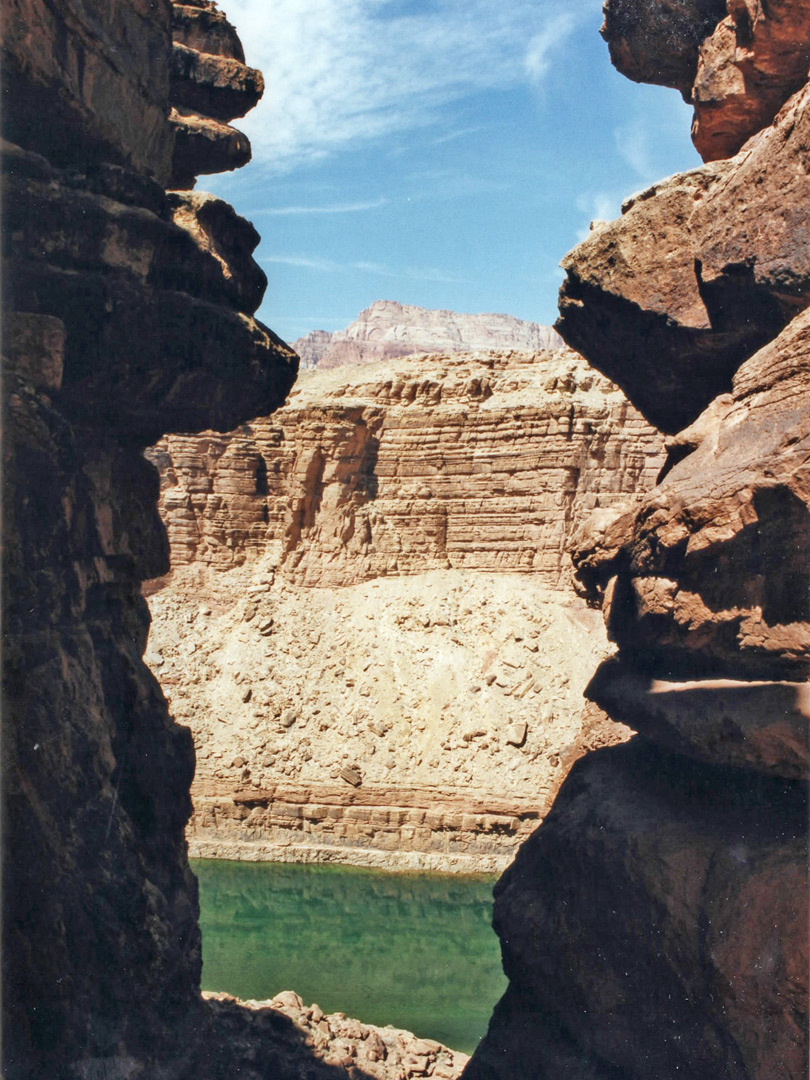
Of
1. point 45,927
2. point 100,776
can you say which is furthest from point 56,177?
point 45,927

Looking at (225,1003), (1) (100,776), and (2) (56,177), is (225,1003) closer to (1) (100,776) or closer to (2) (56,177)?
(1) (100,776)

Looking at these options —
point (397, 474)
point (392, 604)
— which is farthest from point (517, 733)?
point (397, 474)

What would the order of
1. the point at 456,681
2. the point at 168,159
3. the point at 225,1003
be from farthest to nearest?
the point at 456,681 → the point at 225,1003 → the point at 168,159

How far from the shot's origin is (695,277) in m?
10.8

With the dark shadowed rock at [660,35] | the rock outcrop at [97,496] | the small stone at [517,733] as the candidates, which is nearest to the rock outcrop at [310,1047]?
the rock outcrop at [97,496]

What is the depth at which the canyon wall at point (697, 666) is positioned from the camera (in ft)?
26.4

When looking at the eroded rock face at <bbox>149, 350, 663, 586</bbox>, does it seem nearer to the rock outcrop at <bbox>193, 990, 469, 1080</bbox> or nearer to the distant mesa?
the rock outcrop at <bbox>193, 990, 469, 1080</bbox>

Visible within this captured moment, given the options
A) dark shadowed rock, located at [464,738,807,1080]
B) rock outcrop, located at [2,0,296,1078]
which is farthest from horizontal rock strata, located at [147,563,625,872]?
dark shadowed rock, located at [464,738,807,1080]

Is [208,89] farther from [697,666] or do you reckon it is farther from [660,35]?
[697,666]

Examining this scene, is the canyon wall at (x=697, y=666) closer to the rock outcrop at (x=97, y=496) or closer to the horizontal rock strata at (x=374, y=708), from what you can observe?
the rock outcrop at (x=97, y=496)

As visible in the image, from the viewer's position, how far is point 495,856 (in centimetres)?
2577

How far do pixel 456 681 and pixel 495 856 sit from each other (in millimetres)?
6097

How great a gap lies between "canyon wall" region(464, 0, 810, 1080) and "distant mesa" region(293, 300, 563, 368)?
105m

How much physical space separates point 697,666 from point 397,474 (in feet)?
89.9
